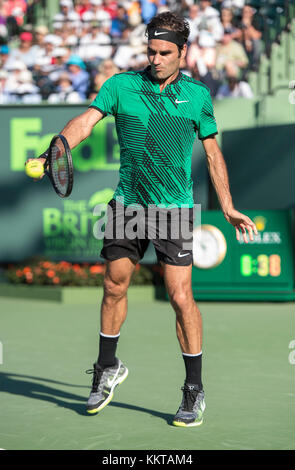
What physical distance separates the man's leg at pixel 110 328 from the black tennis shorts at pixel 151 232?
9 cm

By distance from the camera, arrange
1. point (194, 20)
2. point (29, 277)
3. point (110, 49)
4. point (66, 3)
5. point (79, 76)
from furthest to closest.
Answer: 1. point (66, 3)
2. point (110, 49)
3. point (194, 20)
4. point (79, 76)
5. point (29, 277)

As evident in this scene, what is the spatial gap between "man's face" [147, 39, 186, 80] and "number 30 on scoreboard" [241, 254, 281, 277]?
6.62 metres

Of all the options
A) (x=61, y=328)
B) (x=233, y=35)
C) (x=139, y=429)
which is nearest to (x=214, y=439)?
(x=139, y=429)

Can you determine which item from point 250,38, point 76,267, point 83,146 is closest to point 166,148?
point 76,267

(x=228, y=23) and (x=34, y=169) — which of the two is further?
(x=228, y=23)

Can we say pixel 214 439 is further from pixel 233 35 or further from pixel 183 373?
pixel 233 35

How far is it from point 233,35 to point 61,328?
24.6 ft

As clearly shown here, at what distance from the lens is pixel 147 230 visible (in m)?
4.95

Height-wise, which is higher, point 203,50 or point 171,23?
point 203,50

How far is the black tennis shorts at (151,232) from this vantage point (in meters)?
4.91

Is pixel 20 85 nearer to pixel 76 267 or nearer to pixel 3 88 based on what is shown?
pixel 3 88

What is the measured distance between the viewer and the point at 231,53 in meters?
14.2

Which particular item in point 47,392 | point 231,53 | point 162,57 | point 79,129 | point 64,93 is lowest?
point 47,392

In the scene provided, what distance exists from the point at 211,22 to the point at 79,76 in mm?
2502
